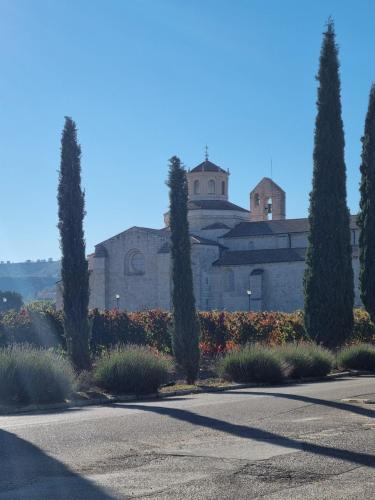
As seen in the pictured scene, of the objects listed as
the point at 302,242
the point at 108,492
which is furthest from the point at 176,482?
the point at 302,242

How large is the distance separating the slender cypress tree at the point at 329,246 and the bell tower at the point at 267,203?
146ft

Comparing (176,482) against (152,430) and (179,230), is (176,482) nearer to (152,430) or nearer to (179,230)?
(152,430)

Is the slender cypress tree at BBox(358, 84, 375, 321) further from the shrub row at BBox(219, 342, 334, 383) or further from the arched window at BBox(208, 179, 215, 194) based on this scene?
the arched window at BBox(208, 179, 215, 194)

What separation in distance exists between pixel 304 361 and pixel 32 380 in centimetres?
787

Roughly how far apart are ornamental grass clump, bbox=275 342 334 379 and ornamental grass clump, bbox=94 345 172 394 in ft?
13.2

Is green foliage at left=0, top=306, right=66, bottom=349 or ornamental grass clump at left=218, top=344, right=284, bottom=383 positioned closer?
ornamental grass clump at left=218, top=344, right=284, bottom=383

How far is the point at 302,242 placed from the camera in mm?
66375

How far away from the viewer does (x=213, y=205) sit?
7269 cm

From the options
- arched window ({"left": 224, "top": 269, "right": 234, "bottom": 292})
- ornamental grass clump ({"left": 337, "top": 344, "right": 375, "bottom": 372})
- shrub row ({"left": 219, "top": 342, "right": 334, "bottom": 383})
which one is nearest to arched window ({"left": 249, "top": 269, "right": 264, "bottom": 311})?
arched window ({"left": 224, "top": 269, "right": 234, "bottom": 292})

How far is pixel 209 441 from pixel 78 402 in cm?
561

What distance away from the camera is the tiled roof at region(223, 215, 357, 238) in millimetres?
66562

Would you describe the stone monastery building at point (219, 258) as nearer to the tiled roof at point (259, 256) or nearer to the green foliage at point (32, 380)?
the tiled roof at point (259, 256)

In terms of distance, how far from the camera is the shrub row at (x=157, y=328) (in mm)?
28156

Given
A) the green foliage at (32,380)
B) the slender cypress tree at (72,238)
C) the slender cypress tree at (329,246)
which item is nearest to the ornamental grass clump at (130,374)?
the green foliage at (32,380)
